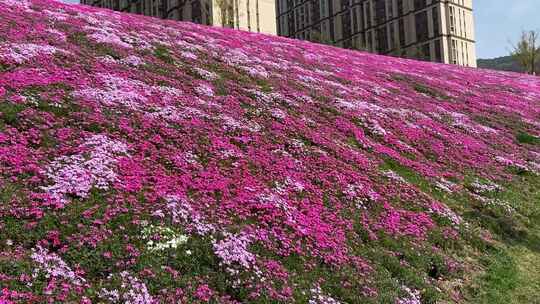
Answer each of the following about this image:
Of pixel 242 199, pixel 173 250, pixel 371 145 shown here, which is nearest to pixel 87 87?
pixel 242 199

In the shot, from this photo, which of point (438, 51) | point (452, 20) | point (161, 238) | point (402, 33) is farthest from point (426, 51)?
point (161, 238)

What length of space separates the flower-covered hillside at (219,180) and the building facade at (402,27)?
77.6m

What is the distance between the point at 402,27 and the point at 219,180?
120 m

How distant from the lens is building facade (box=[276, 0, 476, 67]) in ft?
384

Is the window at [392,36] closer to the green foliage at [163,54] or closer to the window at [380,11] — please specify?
the window at [380,11]

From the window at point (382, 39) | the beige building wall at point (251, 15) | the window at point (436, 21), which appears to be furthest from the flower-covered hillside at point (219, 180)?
the window at point (382, 39)

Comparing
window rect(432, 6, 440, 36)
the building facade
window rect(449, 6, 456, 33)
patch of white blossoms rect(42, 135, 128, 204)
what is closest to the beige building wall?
the building facade

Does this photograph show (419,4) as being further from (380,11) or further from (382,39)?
(382,39)

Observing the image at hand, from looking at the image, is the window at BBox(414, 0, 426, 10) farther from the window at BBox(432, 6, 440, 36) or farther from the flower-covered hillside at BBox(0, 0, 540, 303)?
the flower-covered hillside at BBox(0, 0, 540, 303)

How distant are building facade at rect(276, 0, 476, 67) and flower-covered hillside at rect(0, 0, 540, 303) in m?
77.6

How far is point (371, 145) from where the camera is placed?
74.5 ft

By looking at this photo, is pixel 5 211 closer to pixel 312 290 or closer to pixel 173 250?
pixel 173 250

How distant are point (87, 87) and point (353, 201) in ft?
37.1

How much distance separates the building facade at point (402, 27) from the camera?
117062 millimetres
